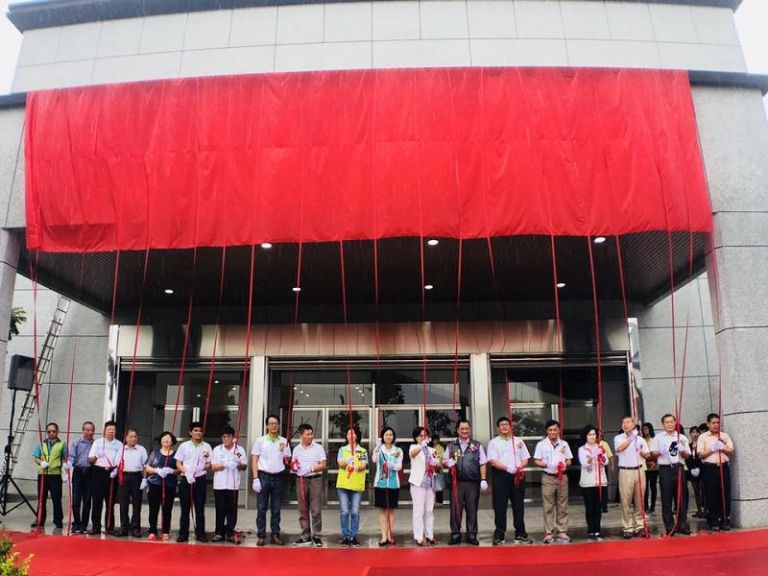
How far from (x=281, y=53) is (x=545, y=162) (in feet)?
23.9

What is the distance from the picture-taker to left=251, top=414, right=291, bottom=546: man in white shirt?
8281mm

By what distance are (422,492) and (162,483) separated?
3963mm

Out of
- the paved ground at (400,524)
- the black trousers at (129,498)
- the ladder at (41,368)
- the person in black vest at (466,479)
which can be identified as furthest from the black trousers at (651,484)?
the ladder at (41,368)

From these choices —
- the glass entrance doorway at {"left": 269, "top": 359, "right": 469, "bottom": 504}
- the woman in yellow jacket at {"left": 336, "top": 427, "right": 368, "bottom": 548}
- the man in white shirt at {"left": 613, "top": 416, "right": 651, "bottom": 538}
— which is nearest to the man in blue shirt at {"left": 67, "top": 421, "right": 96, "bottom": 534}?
the woman in yellow jacket at {"left": 336, "top": 427, "right": 368, "bottom": 548}

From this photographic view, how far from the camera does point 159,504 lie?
8.76 metres

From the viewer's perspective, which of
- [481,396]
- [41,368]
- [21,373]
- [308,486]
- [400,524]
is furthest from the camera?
[41,368]

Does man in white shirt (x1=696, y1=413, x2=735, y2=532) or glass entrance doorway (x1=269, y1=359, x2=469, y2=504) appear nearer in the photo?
man in white shirt (x1=696, y1=413, x2=735, y2=532)

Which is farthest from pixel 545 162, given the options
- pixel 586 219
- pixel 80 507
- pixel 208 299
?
pixel 80 507

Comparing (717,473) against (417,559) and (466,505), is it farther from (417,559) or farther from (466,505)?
(417,559)

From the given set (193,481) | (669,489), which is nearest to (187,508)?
(193,481)

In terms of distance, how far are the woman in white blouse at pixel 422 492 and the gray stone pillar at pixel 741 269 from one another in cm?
446

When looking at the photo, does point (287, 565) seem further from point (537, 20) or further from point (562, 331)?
point (537, 20)

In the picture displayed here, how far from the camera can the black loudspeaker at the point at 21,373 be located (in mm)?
10836

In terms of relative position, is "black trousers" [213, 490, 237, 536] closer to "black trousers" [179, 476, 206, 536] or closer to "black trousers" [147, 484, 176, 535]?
"black trousers" [179, 476, 206, 536]
